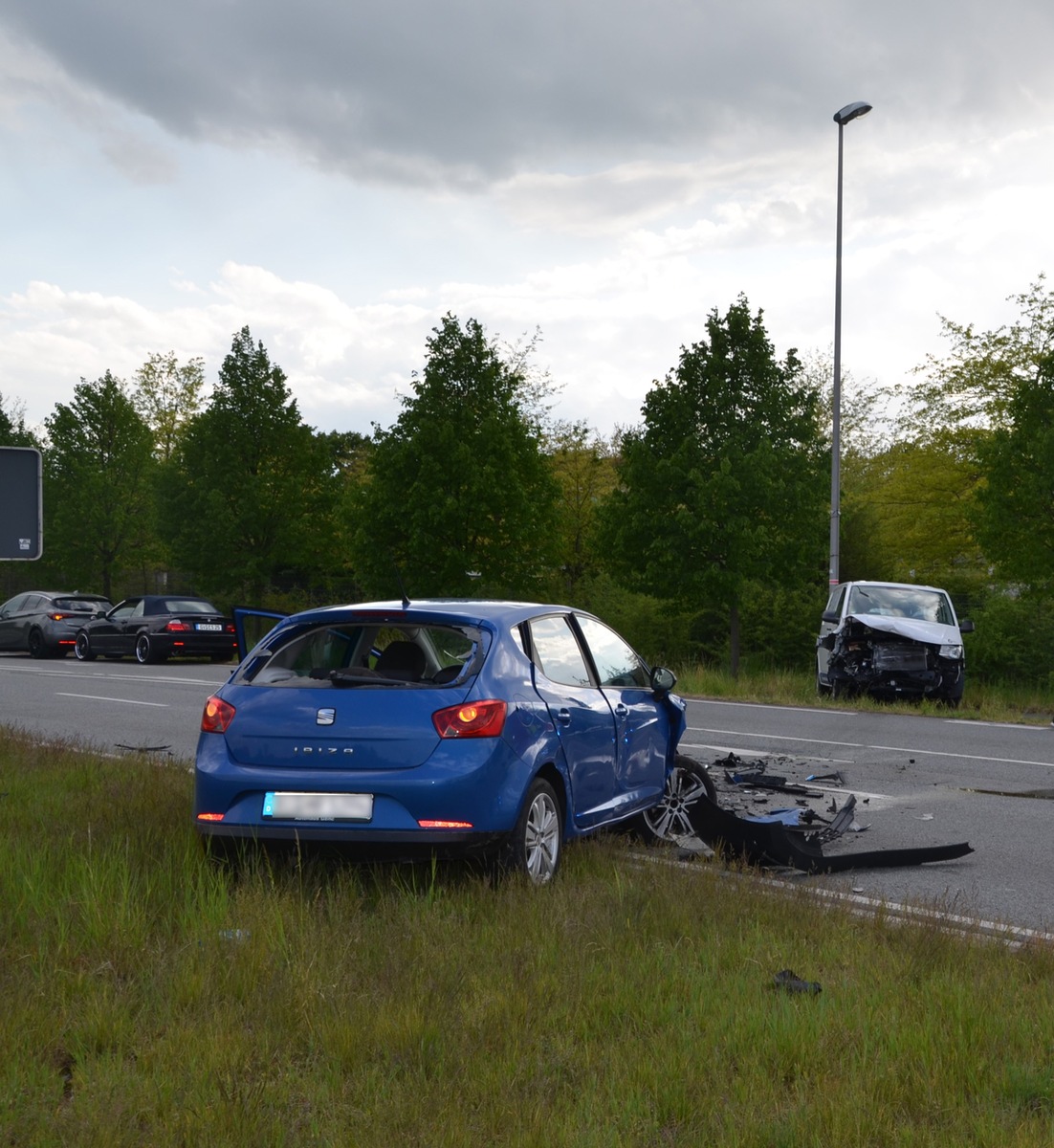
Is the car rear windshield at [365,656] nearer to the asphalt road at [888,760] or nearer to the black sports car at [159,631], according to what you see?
the asphalt road at [888,760]

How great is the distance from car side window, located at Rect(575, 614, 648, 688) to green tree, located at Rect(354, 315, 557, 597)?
23708 mm

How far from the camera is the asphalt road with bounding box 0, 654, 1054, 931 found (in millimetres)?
7559

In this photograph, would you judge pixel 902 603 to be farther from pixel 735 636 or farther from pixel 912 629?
pixel 735 636

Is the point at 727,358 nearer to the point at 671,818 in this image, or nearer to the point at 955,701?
the point at 955,701

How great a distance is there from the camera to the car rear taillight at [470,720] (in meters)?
6.30

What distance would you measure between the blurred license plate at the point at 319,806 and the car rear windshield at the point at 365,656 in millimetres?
560

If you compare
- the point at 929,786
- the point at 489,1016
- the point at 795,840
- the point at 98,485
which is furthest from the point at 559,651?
the point at 98,485

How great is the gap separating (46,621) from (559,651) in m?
28.8

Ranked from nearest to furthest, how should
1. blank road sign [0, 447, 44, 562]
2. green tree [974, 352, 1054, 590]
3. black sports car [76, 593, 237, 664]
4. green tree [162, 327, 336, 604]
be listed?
blank road sign [0, 447, 44, 562] → green tree [974, 352, 1054, 590] → black sports car [76, 593, 237, 664] → green tree [162, 327, 336, 604]

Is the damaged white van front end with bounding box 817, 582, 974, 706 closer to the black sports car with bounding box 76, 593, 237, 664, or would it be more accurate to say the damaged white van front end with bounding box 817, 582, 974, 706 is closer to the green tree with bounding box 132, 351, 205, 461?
the black sports car with bounding box 76, 593, 237, 664

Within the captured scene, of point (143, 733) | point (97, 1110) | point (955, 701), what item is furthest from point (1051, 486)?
point (97, 1110)

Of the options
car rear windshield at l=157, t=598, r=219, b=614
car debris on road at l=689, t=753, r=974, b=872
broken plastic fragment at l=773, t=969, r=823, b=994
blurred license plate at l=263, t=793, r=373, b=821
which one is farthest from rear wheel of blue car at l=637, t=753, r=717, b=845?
car rear windshield at l=157, t=598, r=219, b=614

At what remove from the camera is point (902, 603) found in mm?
21438

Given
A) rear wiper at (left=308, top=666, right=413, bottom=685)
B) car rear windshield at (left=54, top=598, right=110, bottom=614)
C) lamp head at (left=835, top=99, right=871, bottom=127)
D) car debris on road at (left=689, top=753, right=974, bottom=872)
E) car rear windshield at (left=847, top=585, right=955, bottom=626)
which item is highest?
lamp head at (left=835, top=99, right=871, bottom=127)
